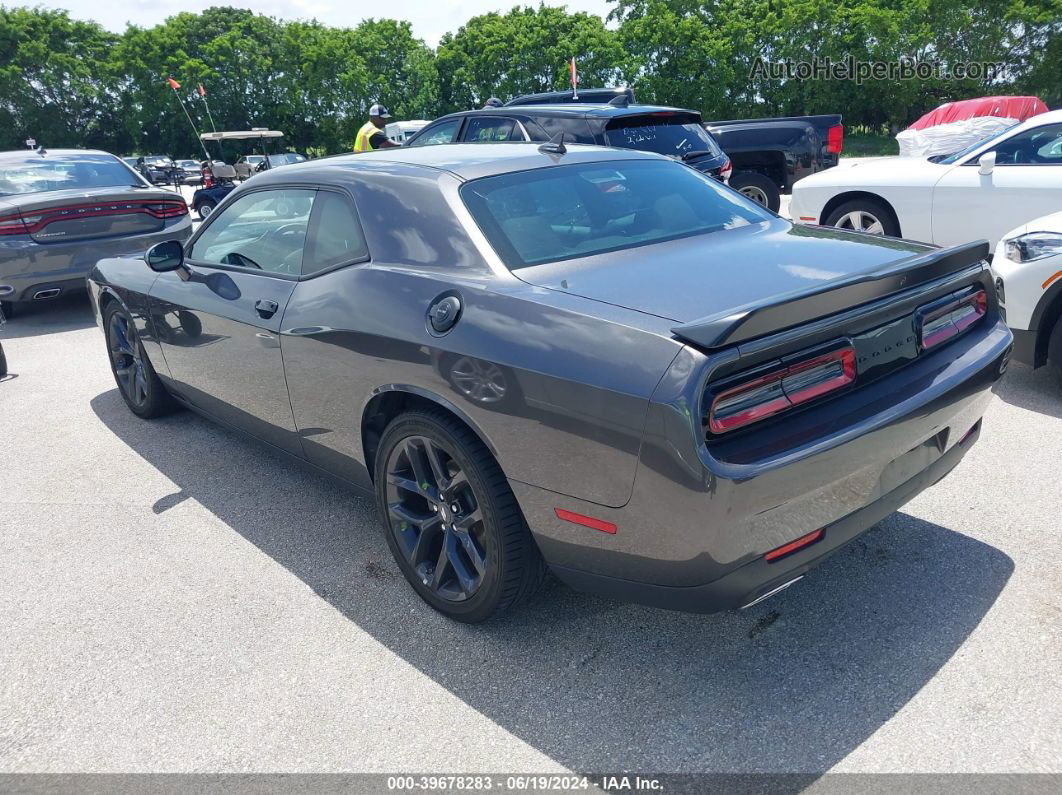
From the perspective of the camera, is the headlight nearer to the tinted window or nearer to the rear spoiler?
the tinted window

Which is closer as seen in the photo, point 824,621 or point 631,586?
point 631,586

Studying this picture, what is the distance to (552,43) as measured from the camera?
46.5m

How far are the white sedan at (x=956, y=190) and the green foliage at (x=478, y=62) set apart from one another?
1262 inches

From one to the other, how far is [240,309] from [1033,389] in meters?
4.40

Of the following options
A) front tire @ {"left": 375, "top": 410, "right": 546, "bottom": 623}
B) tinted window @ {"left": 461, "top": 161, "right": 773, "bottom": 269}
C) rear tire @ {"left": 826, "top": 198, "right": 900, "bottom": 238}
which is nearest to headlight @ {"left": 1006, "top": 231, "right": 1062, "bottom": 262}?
tinted window @ {"left": 461, "top": 161, "right": 773, "bottom": 269}

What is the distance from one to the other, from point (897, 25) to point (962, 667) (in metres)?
39.1

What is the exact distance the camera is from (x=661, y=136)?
7152mm

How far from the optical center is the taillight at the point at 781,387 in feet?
6.77

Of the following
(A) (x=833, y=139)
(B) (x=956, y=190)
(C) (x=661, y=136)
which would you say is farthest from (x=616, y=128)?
(A) (x=833, y=139)

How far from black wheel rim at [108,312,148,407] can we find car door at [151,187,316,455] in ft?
2.03

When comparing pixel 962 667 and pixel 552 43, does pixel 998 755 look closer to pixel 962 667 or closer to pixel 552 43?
pixel 962 667

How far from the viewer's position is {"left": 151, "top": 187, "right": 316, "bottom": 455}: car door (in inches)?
133

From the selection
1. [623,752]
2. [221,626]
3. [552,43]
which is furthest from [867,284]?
[552,43]

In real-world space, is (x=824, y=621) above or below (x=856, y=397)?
below
